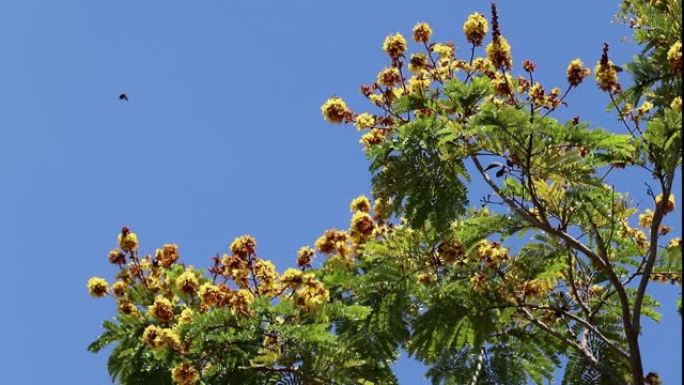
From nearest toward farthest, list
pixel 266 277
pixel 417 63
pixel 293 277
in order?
pixel 293 277, pixel 266 277, pixel 417 63

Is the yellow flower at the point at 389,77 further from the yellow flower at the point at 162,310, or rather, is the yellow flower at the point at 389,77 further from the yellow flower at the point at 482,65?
the yellow flower at the point at 162,310

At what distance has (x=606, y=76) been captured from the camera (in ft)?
25.2

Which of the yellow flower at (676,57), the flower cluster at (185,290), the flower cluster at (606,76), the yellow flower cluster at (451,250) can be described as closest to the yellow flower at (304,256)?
the flower cluster at (185,290)

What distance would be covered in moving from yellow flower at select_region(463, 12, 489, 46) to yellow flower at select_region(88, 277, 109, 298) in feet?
14.8

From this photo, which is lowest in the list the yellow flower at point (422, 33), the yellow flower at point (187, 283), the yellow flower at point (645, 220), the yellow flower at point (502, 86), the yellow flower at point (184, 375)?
the yellow flower at point (184, 375)

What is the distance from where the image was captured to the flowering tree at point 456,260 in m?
7.54

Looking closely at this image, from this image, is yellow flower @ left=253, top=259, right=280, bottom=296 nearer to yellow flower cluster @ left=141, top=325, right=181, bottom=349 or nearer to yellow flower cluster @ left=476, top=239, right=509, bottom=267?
yellow flower cluster @ left=141, top=325, right=181, bottom=349

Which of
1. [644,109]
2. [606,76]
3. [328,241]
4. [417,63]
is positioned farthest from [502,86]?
[328,241]

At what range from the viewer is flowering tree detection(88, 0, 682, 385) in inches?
297

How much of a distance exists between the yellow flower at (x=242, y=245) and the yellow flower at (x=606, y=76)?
3320mm

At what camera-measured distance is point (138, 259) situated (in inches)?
386

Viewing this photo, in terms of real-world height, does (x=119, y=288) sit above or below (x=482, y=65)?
below

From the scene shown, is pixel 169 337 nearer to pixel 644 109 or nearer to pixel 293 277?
pixel 293 277

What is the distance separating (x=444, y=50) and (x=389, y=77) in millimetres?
709
